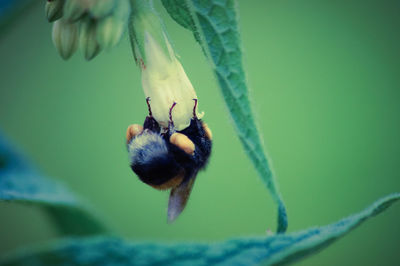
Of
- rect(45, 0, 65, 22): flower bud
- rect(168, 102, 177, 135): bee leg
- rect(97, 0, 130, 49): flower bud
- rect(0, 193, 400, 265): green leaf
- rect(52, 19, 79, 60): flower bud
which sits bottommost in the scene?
rect(0, 193, 400, 265): green leaf

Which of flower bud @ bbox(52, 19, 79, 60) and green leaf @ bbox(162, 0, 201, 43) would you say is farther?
flower bud @ bbox(52, 19, 79, 60)

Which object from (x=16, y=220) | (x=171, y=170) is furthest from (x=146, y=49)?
(x=16, y=220)

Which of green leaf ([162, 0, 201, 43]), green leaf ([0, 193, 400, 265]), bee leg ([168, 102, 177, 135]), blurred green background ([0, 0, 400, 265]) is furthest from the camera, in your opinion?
blurred green background ([0, 0, 400, 265])

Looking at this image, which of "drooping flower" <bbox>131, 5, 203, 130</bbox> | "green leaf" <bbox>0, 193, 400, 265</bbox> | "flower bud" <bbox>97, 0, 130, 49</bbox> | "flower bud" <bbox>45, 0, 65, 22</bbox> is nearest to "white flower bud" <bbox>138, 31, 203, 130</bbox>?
"drooping flower" <bbox>131, 5, 203, 130</bbox>

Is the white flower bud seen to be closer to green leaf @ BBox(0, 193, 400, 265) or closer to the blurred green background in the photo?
green leaf @ BBox(0, 193, 400, 265)

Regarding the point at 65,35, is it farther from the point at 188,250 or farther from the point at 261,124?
the point at 261,124

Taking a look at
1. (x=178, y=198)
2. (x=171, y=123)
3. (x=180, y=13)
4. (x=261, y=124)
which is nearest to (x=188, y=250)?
(x=178, y=198)

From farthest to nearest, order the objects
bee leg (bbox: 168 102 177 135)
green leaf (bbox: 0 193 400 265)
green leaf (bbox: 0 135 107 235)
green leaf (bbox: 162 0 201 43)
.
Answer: green leaf (bbox: 0 135 107 235) → bee leg (bbox: 168 102 177 135) → green leaf (bbox: 162 0 201 43) → green leaf (bbox: 0 193 400 265)
